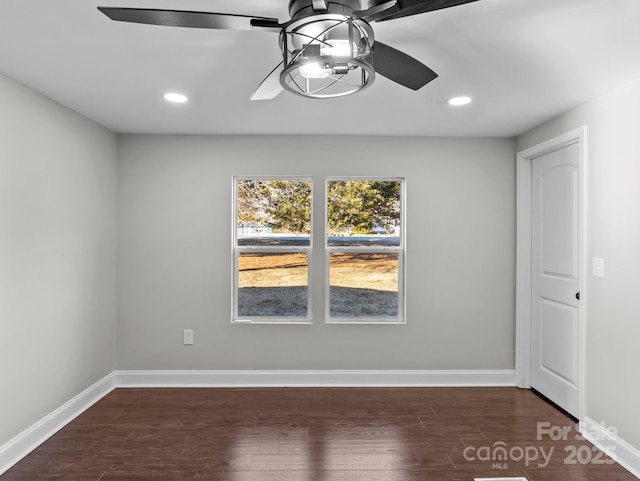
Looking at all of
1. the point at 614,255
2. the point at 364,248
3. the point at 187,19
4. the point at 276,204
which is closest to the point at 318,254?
the point at 364,248

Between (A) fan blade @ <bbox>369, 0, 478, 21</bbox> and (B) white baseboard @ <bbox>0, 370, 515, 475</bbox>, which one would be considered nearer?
(A) fan blade @ <bbox>369, 0, 478, 21</bbox>

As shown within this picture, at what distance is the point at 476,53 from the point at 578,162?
1.41 meters

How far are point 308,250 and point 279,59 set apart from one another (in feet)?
6.38

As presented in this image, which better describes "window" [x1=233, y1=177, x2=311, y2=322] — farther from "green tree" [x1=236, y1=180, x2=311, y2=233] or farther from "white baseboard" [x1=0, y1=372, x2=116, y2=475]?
"white baseboard" [x1=0, y1=372, x2=116, y2=475]

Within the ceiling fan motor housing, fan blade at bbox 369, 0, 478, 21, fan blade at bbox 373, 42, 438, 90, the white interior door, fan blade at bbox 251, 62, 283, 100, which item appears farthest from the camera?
the white interior door


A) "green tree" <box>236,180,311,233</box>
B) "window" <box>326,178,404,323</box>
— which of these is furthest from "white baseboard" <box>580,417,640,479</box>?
"green tree" <box>236,180,311,233</box>

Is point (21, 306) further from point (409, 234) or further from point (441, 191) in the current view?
point (441, 191)

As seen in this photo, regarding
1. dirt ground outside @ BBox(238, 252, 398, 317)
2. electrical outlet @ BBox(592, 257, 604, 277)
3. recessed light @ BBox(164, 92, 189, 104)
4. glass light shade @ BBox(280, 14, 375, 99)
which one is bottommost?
dirt ground outside @ BBox(238, 252, 398, 317)

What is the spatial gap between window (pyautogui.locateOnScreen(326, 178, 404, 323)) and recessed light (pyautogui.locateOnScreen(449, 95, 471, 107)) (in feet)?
3.47

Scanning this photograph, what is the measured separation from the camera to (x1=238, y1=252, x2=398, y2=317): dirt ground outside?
387 centimetres

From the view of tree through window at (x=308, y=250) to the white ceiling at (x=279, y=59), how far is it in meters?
0.69

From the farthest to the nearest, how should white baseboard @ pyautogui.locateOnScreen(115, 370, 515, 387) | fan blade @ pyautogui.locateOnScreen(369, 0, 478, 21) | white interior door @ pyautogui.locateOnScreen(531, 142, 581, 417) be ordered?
white baseboard @ pyautogui.locateOnScreen(115, 370, 515, 387)
white interior door @ pyautogui.locateOnScreen(531, 142, 581, 417)
fan blade @ pyautogui.locateOnScreen(369, 0, 478, 21)

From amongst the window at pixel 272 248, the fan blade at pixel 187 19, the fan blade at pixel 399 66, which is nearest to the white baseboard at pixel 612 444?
the window at pixel 272 248

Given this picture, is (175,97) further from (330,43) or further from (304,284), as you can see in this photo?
(304,284)
